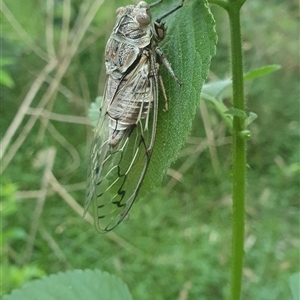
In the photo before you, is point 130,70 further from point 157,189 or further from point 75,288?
point 157,189

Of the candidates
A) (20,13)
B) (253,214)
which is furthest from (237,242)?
(20,13)

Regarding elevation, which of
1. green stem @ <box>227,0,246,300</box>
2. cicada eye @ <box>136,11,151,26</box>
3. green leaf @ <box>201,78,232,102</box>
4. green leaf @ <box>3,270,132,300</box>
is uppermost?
cicada eye @ <box>136,11,151,26</box>

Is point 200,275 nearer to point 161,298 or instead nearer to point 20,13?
point 161,298

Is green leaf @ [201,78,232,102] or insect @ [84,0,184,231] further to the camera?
green leaf @ [201,78,232,102]

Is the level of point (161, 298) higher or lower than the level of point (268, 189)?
lower

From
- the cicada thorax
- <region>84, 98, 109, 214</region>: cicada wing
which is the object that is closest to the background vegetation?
<region>84, 98, 109, 214</region>: cicada wing

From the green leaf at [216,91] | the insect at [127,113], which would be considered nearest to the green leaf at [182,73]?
the insect at [127,113]

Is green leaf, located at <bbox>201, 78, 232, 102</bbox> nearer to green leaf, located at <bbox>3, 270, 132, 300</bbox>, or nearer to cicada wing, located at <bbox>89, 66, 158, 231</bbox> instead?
cicada wing, located at <bbox>89, 66, 158, 231</bbox>
